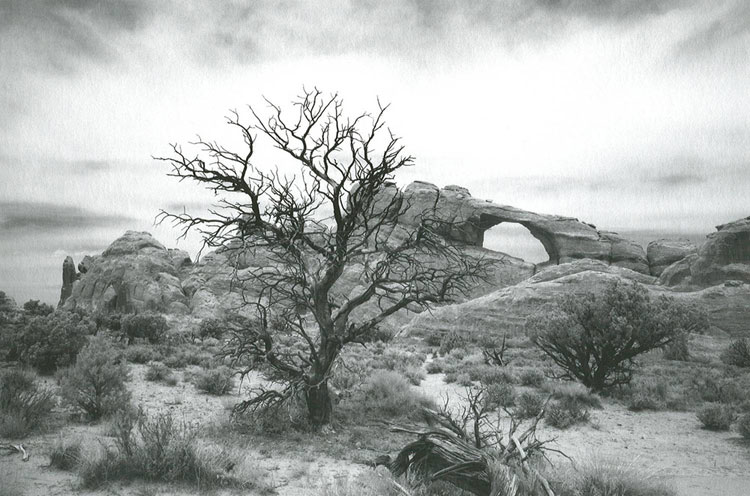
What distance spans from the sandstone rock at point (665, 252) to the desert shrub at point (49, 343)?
66729 millimetres

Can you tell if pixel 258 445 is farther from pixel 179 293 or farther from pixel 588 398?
pixel 179 293

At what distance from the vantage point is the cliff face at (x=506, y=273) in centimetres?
3362

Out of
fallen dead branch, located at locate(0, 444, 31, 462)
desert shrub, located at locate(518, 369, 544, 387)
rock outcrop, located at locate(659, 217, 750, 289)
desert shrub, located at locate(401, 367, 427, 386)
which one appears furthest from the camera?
rock outcrop, located at locate(659, 217, 750, 289)

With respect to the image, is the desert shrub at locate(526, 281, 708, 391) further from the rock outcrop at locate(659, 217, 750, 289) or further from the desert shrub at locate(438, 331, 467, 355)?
the rock outcrop at locate(659, 217, 750, 289)

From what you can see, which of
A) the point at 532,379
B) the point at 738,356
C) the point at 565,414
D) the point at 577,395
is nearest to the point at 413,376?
the point at 532,379

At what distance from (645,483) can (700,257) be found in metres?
54.6

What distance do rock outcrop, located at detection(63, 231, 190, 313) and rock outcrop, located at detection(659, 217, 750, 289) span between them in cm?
5499

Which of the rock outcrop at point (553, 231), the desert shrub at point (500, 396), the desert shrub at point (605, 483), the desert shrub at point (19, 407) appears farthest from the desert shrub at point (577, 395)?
the rock outcrop at point (553, 231)

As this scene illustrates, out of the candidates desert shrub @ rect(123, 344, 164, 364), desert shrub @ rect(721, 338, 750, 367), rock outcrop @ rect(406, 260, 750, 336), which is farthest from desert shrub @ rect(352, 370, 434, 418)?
rock outcrop @ rect(406, 260, 750, 336)

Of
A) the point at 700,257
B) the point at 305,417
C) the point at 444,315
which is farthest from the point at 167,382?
the point at 700,257

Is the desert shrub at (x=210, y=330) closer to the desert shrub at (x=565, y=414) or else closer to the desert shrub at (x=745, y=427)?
the desert shrub at (x=565, y=414)

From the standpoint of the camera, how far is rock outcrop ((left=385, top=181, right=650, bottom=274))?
59656mm

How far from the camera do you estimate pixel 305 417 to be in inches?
326

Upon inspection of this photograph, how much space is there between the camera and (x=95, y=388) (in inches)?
325
